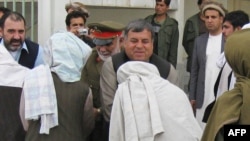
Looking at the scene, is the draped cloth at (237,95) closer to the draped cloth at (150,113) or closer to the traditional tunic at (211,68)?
the draped cloth at (150,113)

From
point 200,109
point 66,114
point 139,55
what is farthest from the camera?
point 200,109

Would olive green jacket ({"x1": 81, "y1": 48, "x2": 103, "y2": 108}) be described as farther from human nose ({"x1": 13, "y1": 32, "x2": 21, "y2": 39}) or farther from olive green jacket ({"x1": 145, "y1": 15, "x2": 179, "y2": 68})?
olive green jacket ({"x1": 145, "y1": 15, "x2": 179, "y2": 68})

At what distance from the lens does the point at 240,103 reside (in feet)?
7.36

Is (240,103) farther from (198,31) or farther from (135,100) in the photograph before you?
(198,31)

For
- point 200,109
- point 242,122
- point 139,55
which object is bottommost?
point 200,109

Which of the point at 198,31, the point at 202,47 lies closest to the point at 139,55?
the point at 202,47

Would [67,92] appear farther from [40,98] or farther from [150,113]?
[150,113]

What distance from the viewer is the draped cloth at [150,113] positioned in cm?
265

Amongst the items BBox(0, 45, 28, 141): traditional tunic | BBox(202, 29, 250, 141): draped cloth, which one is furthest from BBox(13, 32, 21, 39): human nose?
BBox(202, 29, 250, 141): draped cloth

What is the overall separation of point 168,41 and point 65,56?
10.2ft

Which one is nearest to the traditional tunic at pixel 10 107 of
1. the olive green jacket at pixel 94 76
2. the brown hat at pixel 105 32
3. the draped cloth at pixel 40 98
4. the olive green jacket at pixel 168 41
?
the draped cloth at pixel 40 98

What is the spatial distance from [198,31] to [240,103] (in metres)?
4.12

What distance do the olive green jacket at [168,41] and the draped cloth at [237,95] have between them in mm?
3786

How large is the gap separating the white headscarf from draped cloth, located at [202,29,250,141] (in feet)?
3.78
